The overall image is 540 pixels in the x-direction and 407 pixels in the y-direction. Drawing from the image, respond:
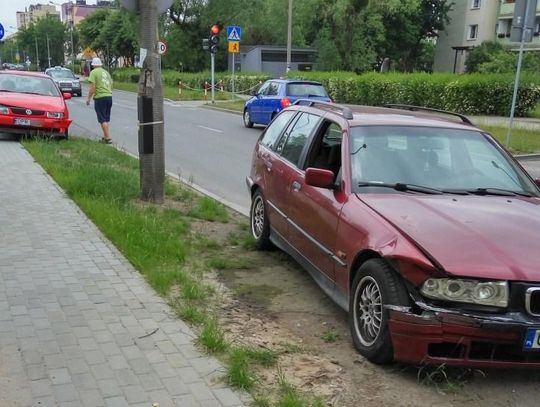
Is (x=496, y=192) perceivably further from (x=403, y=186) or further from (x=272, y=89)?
(x=272, y=89)

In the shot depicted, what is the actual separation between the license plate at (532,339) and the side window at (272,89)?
16.2 metres

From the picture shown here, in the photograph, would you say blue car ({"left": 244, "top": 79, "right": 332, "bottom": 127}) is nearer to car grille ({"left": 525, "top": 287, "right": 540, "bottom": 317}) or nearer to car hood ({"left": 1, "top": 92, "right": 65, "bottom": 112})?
car hood ({"left": 1, "top": 92, "right": 65, "bottom": 112})

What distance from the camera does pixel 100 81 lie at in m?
14.0

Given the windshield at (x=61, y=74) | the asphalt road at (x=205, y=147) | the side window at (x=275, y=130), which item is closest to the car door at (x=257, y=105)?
the asphalt road at (x=205, y=147)

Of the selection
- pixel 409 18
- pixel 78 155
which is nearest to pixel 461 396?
pixel 78 155

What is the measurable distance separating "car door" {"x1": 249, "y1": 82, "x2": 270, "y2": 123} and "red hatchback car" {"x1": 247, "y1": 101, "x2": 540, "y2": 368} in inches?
532

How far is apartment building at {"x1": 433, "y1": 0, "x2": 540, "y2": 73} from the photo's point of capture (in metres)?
60.8

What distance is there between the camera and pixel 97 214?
7023 mm

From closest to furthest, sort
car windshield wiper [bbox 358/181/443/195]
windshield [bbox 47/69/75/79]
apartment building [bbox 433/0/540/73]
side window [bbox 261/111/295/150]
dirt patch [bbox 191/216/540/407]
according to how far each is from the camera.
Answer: dirt patch [bbox 191/216/540/407], car windshield wiper [bbox 358/181/443/195], side window [bbox 261/111/295/150], windshield [bbox 47/69/75/79], apartment building [bbox 433/0/540/73]

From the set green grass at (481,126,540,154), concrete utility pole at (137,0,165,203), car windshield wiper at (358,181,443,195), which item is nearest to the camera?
car windshield wiper at (358,181,443,195)

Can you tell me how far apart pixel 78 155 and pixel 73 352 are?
8.15 m

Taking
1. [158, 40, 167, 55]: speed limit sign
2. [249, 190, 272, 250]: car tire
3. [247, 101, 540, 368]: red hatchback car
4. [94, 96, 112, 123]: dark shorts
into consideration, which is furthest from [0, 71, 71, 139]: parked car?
[247, 101, 540, 368]: red hatchback car

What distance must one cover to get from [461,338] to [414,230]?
70 cm

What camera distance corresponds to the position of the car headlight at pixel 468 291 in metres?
3.39
